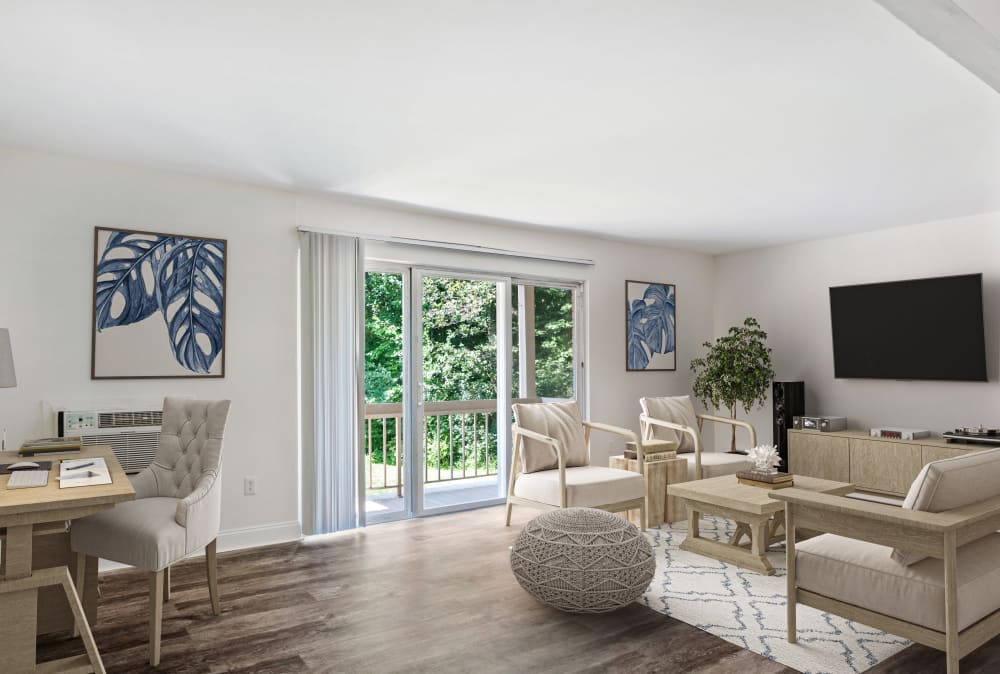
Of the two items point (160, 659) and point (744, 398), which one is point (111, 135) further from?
point (744, 398)

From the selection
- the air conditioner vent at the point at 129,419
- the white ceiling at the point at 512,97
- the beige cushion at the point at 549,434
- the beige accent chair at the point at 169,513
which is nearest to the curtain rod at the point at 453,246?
the white ceiling at the point at 512,97

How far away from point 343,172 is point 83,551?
7.97ft

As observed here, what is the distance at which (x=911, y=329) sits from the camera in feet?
18.0

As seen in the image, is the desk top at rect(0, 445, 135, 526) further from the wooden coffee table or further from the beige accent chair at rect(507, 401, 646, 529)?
the wooden coffee table

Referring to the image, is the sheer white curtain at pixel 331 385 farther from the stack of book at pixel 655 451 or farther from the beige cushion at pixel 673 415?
the beige cushion at pixel 673 415

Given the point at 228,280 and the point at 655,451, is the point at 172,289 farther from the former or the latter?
the point at 655,451

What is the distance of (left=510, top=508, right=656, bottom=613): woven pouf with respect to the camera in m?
2.95

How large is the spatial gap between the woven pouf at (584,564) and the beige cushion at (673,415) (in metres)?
2.27

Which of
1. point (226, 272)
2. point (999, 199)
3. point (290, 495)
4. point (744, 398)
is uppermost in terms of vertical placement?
point (999, 199)

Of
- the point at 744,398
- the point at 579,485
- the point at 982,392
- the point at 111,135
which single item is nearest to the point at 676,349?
the point at 744,398

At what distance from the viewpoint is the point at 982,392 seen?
5.14m

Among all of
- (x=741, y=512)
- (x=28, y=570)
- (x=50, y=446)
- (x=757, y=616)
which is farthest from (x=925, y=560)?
(x=50, y=446)

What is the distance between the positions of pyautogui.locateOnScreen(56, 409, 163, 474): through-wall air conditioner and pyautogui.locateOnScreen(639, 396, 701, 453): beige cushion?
141 inches

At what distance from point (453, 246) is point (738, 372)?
2.96 meters
